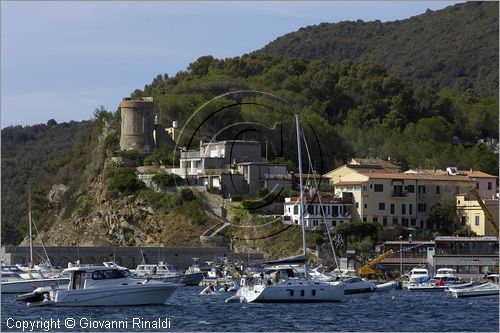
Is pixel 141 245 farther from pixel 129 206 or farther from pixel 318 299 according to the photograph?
pixel 318 299

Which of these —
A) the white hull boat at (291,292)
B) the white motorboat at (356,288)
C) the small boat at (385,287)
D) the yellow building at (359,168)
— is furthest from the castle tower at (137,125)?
the white hull boat at (291,292)

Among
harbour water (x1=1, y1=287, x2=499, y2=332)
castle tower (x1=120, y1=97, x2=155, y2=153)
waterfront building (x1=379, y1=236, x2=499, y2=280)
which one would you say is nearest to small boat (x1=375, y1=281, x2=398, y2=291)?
harbour water (x1=1, y1=287, x2=499, y2=332)

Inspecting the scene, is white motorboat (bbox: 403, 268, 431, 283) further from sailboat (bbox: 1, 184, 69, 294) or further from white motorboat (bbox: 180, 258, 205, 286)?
sailboat (bbox: 1, 184, 69, 294)

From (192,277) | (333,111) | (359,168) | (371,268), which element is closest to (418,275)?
(371,268)

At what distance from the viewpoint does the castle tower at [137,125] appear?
101500 millimetres

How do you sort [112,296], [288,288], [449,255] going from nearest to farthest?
[112,296] < [288,288] < [449,255]

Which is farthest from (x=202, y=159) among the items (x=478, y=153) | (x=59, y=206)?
(x=478, y=153)

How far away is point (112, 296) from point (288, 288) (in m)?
7.78

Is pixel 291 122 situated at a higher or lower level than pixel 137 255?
higher

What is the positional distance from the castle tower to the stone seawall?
16.4 m

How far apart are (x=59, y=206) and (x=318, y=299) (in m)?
52.2

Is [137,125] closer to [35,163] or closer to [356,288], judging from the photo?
[356,288]

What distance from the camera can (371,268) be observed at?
83125mm

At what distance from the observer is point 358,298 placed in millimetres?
61938
